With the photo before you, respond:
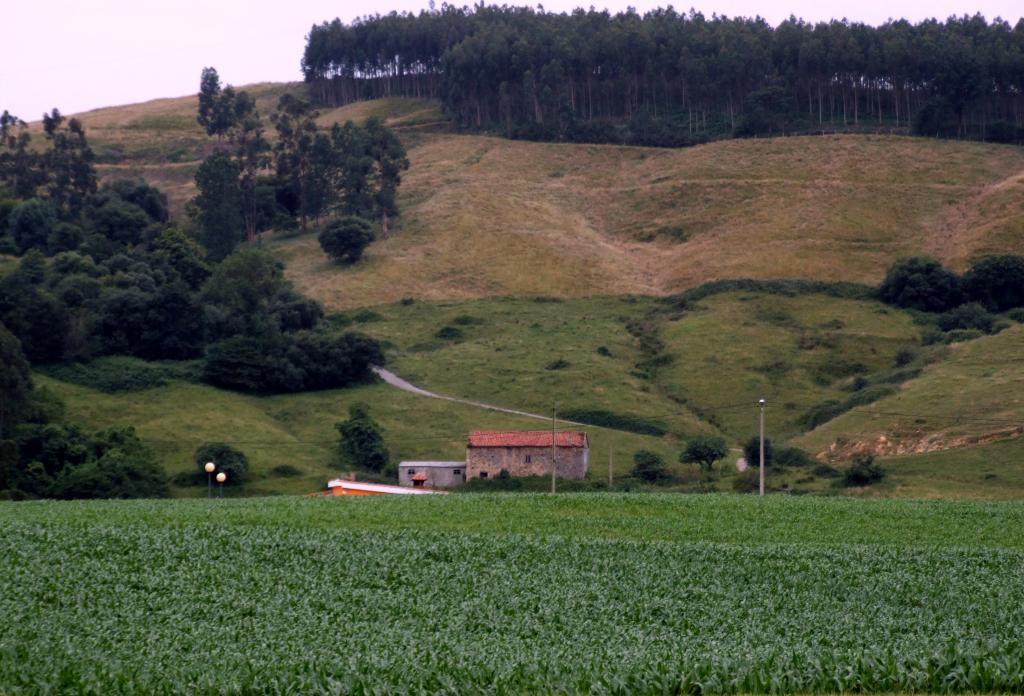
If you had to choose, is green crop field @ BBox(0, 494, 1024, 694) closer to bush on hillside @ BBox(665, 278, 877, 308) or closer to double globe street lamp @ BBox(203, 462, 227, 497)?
double globe street lamp @ BBox(203, 462, 227, 497)

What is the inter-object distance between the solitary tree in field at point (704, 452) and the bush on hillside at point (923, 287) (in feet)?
134

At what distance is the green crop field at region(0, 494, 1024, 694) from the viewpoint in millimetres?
19219

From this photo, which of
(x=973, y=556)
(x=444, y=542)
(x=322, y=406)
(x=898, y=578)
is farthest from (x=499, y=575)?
(x=322, y=406)

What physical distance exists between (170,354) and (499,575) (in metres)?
76.6

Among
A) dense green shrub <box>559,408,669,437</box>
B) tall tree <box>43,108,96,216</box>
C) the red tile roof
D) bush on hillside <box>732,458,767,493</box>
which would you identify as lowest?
dense green shrub <box>559,408,669,437</box>

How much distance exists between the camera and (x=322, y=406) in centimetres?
9150

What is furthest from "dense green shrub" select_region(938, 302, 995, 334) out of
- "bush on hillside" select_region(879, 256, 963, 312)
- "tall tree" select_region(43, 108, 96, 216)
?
"tall tree" select_region(43, 108, 96, 216)

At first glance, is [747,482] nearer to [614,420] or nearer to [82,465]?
[614,420]

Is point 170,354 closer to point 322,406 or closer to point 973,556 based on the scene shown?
point 322,406

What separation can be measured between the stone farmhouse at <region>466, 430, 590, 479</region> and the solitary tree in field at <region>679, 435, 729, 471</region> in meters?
6.14

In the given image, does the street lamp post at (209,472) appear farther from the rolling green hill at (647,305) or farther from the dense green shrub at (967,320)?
the dense green shrub at (967,320)

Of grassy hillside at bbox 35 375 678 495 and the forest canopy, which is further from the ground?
the forest canopy

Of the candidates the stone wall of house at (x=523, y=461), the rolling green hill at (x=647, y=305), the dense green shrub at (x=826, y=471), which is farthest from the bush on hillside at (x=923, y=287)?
the stone wall of house at (x=523, y=461)

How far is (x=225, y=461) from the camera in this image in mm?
73562
